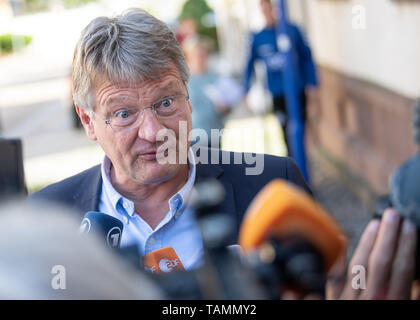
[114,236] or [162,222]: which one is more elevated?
[114,236]

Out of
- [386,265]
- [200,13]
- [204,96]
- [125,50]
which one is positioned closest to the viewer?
[386,265]

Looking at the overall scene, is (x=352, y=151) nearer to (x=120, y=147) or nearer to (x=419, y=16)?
(x=419, y=16)

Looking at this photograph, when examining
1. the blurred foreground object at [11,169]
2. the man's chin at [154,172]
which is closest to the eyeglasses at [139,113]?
the man's chin at [154,172]

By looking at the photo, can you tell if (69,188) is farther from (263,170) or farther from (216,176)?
(263,170)

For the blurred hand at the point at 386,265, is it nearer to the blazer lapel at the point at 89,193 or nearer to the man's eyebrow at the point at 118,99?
the man's eyebrow at the point at 118,99

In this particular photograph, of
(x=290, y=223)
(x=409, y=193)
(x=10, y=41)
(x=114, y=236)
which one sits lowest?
(x=10, y=41)

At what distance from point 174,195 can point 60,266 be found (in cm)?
116

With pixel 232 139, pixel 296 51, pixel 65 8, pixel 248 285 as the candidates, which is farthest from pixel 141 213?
pixel 65 8

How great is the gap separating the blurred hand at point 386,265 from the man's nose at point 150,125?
3.16 feet

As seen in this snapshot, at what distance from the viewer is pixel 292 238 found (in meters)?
0.90

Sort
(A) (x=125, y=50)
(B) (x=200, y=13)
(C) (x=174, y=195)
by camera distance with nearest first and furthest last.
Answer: (A) (x=125, y=50), (C) (x=174, y=195), (B) (x=200, y=13)

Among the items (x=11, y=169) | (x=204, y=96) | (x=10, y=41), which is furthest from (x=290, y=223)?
(x=10, y=41)

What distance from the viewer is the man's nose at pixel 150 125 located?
209 cm

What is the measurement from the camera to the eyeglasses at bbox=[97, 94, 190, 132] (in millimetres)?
2109
